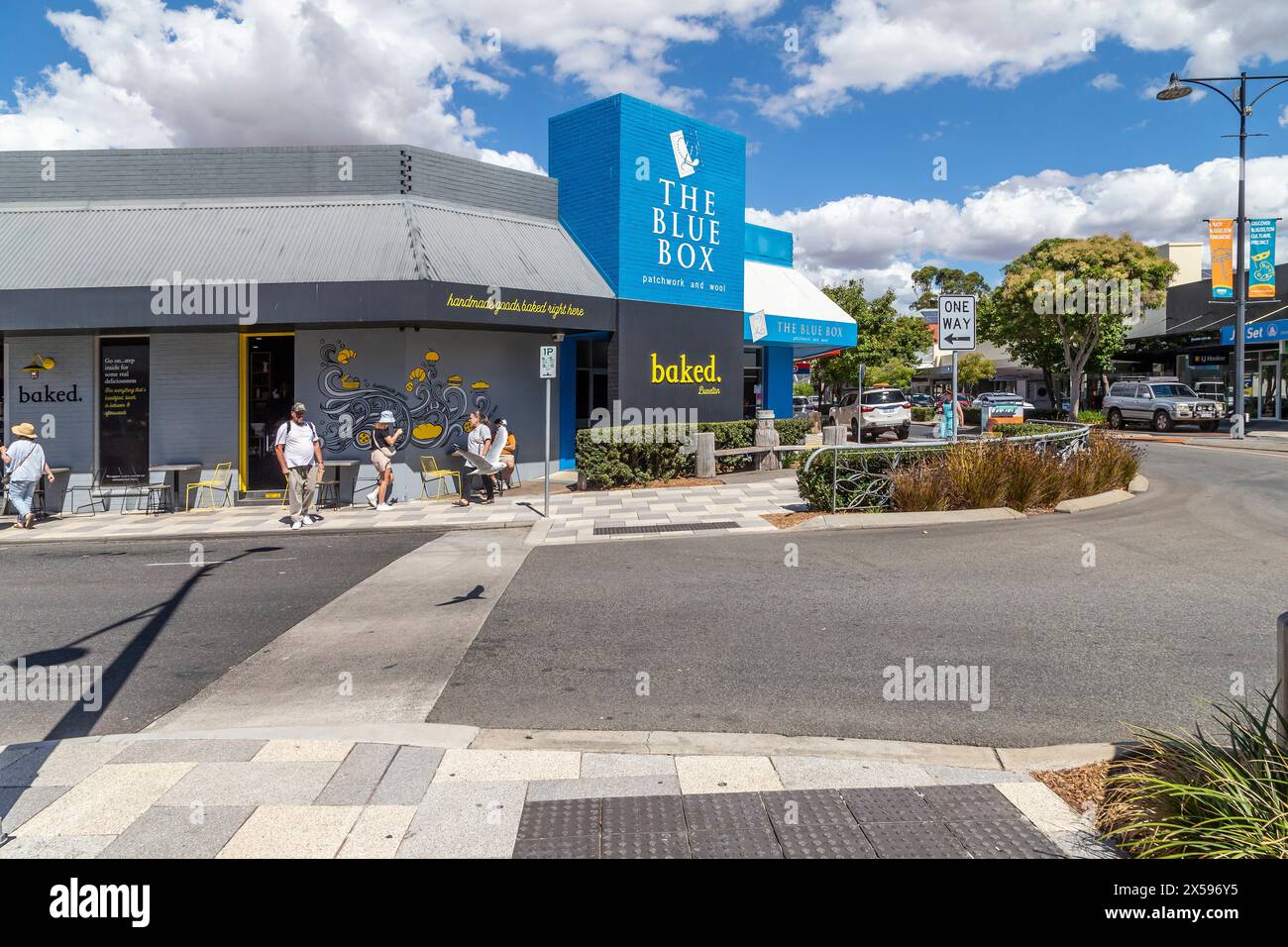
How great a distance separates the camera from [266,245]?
51.7ft

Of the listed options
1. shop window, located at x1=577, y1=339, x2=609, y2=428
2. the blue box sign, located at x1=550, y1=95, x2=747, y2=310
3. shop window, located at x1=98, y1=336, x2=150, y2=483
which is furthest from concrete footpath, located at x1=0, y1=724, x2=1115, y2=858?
shop window, located at x1=577, y1=339, x2=609, y2=428

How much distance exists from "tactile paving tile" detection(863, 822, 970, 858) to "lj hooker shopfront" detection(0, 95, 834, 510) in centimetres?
1294

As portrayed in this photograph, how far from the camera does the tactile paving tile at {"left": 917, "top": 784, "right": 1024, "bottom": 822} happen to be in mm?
3662

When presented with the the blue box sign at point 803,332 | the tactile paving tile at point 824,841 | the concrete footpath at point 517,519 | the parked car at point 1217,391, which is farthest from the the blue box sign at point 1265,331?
the tactile paving tile at point 824,841

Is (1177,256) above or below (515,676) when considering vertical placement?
above

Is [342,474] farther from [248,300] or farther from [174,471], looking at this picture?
[248,300]

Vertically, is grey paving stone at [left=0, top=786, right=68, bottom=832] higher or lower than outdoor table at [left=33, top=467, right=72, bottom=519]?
lower

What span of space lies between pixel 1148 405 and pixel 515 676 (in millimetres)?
31597

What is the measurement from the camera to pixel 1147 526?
37.6ft

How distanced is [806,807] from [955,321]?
9.99 m

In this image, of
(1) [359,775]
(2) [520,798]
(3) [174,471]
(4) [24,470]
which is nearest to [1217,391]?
(3) [174,471]

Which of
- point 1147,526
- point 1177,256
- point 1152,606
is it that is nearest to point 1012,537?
point 1147,526

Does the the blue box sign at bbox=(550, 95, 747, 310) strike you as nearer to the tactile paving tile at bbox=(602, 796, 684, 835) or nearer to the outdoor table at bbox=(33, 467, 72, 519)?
the outdoor table at bbox=(33, 467, 72, 519)

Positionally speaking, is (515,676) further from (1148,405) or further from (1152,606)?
(1148,405)
